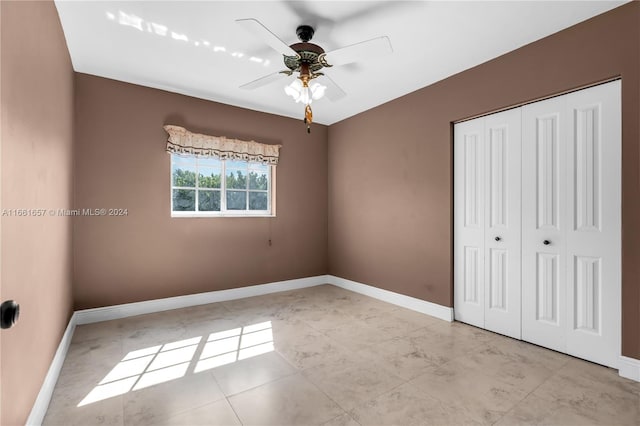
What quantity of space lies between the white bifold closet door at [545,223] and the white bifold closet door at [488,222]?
0.01 metres

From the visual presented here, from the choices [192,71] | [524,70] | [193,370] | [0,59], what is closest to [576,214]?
[524,70]

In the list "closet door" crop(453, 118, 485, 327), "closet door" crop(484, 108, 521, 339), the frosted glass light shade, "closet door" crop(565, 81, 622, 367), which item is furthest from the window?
"closet door" crop(565, 81, 622, 367)

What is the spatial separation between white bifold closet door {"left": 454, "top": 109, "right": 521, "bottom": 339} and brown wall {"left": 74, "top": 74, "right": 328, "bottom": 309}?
252 centimetres

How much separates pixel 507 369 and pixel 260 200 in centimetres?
360

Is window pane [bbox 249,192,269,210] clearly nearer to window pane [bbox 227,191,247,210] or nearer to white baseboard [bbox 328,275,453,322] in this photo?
window pane [bbox 227,191,247,210]

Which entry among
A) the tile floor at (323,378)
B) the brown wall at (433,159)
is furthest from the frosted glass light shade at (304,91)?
the tile floor at (323,378)

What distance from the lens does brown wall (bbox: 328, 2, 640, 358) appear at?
2277 millimetres

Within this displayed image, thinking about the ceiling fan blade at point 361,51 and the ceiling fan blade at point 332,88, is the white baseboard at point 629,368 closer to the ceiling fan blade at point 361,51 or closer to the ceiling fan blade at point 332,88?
the ceiling fan blade at point 361,51

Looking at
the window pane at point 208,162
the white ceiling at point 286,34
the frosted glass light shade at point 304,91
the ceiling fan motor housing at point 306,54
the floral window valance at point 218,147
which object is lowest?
the window pane at point 208,162

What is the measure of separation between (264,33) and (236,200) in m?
2.78

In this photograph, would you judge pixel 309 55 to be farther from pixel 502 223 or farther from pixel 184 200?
pixel 184 200

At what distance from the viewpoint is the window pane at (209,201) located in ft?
13.9

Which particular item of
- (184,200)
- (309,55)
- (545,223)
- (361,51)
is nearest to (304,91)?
(309,55)

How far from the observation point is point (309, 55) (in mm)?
2516
